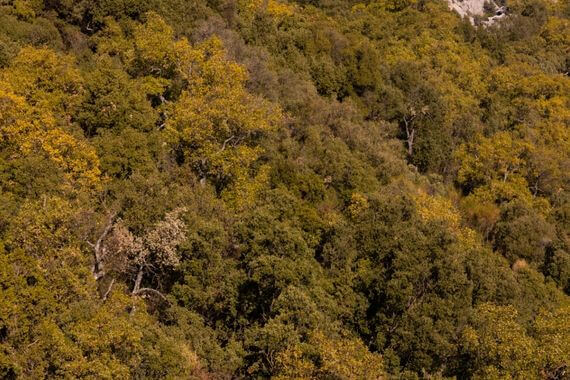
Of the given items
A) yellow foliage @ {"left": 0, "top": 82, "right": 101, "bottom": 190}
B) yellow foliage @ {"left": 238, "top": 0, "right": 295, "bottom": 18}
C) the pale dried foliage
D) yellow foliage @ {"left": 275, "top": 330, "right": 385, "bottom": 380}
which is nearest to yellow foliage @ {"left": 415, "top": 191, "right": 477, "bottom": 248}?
yellow foliage @ {"left": 275, "top": 330, "right": 385, "bottom": 380}

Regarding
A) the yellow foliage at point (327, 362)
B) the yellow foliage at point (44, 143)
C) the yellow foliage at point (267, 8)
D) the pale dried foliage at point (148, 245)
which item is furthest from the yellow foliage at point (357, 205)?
the yellow foliage at point (267, 8)

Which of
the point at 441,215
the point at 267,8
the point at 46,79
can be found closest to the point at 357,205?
the point at 441,215

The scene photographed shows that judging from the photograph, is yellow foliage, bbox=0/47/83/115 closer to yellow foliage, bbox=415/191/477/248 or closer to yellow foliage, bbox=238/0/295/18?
yellow foliage, bbox=415/191/477/248

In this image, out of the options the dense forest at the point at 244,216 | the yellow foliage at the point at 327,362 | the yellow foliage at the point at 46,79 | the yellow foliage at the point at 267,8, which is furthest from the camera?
the yellow foliage at the point at 267,8

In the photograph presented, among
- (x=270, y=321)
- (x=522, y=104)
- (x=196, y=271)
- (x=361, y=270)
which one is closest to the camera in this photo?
(x=270, y=321)

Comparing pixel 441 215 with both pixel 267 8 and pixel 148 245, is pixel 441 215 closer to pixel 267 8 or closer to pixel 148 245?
pixel 148 245

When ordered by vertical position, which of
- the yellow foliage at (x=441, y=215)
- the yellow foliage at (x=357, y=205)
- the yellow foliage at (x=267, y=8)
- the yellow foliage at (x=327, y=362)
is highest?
the yellow foliage at (x=327, y=362)

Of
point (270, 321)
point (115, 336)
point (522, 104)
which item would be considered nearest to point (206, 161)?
point (270, 321)

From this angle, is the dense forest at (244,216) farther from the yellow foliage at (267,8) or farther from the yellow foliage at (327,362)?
the yellow foliage at (267,8)

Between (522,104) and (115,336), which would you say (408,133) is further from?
(115,336)
